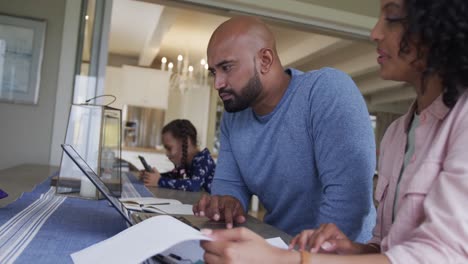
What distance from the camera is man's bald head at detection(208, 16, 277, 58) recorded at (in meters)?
1.26

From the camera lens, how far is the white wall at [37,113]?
2.52 m

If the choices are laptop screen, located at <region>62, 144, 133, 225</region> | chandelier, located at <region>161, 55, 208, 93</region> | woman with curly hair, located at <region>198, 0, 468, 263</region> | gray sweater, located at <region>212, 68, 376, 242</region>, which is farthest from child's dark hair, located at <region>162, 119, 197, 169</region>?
chandelier, located at <region>161, 55, 208, 93</region>

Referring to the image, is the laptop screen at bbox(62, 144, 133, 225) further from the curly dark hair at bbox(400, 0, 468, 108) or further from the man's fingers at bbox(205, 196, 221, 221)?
the curly dark hair at bbox(400, 0, 468, 108)

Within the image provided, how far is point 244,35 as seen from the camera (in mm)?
1263

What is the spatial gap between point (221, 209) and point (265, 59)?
463mm

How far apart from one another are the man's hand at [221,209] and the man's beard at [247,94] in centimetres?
28

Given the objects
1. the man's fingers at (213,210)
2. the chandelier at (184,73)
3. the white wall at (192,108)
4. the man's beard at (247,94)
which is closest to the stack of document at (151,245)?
the man's fingers at (213,210)

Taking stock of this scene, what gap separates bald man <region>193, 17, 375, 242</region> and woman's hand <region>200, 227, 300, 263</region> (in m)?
0.48

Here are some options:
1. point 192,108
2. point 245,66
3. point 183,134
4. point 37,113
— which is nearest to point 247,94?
point 245,66

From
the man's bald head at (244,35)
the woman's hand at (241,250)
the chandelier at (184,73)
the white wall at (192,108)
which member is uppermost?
the chandelier at (184,73)

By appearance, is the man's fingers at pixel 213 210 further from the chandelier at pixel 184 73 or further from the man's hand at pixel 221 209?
the chandelier at pixel 184 73

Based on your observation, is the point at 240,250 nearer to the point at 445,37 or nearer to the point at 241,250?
the point at 241,250

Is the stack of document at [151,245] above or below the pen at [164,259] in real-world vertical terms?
above

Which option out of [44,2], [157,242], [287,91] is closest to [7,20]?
[44,2]
